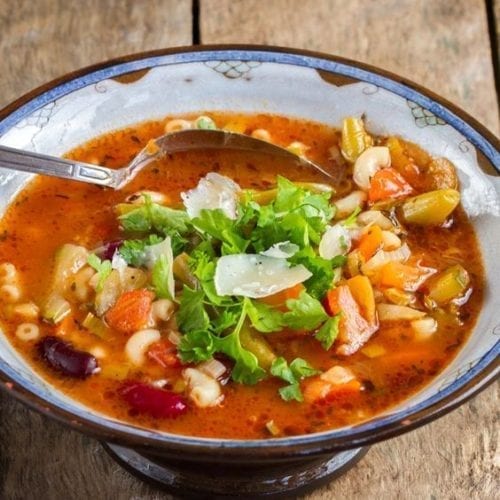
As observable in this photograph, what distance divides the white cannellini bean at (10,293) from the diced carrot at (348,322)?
2.45 ft

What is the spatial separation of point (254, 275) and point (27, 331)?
0.54 m

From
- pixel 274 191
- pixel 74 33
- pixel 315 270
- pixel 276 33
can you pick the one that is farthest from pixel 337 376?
pixel 74 33

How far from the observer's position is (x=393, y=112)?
2982 mm

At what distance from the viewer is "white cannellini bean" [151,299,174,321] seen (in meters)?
2.42

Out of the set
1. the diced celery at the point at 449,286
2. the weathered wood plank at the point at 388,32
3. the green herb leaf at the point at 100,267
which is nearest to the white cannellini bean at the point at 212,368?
the green herb leaf at the point at 100,267

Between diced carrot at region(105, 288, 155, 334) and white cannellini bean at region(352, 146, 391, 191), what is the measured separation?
2.40 feet

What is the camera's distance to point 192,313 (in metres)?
2.36

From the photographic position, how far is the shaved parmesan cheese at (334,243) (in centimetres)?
255

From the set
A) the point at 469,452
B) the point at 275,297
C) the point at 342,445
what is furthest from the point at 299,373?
the point at 469,452

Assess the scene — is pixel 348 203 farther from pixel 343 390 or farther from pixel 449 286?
pixel 343 390

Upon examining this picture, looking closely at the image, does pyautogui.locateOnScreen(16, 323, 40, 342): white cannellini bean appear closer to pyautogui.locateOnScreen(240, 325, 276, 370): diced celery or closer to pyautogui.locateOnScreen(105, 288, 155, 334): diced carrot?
pyautogui.locateOnScreen(105, 288, 155, 334): diced carrot

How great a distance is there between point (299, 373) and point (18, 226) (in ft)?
2.93

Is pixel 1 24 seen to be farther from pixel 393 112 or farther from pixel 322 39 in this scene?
pixel 393 112

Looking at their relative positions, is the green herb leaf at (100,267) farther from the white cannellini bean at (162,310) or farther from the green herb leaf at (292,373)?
the green herb leaf at (292,373)
